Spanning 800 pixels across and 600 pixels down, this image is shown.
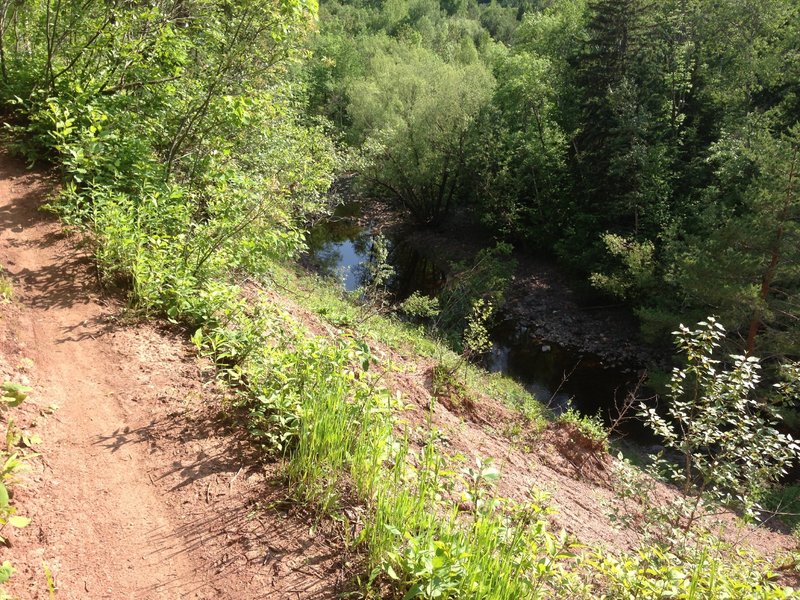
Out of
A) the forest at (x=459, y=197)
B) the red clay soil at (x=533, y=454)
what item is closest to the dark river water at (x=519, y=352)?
the forest at (x=459, y=197)

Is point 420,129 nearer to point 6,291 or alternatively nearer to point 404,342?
point 404,342

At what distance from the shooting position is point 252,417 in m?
4.24

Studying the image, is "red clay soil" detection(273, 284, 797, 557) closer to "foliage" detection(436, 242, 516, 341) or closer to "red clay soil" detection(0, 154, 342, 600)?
"red clay soil" detection(0, 154, 342, 600)

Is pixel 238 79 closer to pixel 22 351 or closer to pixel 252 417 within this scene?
pixel 22 351

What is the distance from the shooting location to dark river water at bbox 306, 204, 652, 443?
17750 mm

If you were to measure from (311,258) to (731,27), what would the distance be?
2090 centimetres

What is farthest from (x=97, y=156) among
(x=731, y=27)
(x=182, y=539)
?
(x=731, y=27)

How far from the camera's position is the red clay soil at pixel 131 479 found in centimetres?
311

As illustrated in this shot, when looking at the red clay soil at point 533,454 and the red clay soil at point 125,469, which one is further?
the red clay soil at point 533,454

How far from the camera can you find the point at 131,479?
12.1 ft

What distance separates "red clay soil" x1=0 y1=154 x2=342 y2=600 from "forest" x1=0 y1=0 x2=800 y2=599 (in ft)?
0.99

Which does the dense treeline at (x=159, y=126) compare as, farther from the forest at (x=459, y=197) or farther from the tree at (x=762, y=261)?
the tree at (x=762, y=261)

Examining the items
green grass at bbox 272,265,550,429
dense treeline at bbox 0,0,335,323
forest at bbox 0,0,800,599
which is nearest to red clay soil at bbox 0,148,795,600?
forest at bbox 0,0,800,599

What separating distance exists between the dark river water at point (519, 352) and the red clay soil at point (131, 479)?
34.8ft
